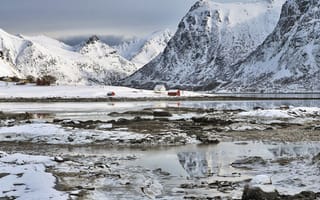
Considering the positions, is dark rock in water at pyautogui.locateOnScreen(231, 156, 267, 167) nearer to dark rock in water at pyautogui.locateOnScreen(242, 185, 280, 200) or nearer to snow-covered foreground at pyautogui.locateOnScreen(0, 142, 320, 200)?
snow-covered foreground at pyautogui.locateOnScreen(0, 142, 320, 200)

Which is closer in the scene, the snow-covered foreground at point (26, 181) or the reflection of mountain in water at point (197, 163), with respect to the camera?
the snow-covered foreground at point (26, 181)

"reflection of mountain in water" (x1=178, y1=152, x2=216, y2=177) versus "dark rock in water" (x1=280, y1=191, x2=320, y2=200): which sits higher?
"dark rock in water" (x1=280, y1=191, x2=320, y2=200)

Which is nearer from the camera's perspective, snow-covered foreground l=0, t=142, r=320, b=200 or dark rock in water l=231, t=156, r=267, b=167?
snow-covered foreground l=0, t=142, r=320, b=200

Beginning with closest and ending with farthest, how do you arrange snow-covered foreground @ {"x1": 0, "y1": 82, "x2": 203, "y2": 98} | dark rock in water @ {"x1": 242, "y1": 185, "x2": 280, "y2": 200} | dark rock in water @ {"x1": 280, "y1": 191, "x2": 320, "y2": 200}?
dark rock in water @ {"x1": 242, "y1": 185, "x2": 280, "y2": 200} → dark rock in water @ {"x1": 280, "y1": 191, "x2": 320, "y2": 200} → snow-covered foreground @ {"x1": 0, "y1": 82, "x2": 203, "y2": 98}

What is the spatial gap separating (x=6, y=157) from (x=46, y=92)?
99802 mm

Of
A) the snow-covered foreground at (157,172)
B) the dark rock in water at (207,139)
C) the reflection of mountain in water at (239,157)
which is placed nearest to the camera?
the snow-covered foreground at (157,172)

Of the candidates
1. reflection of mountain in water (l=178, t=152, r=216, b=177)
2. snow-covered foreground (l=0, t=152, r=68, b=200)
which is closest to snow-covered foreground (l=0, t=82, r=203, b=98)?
reflection of mountain in water (l=178, t=152, r=216, b=177)

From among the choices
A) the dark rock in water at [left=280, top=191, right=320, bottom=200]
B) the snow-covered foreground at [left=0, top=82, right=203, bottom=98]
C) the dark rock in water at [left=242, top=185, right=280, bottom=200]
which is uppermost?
the snow-covered foreground at [left=0, top=82, right=203, bottom=98]

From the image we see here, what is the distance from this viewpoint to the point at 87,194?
53.4 ft

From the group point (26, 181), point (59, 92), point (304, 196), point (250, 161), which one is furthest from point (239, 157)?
point (59, 92)

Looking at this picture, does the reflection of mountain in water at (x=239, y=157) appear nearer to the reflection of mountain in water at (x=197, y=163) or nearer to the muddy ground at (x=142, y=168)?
the reflection of mountain in water at (x=197, y=163)

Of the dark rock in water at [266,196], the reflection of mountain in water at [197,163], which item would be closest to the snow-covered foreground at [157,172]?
the reflection of mountain in water at [197,163]

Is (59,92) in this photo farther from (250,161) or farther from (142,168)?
(250,161)

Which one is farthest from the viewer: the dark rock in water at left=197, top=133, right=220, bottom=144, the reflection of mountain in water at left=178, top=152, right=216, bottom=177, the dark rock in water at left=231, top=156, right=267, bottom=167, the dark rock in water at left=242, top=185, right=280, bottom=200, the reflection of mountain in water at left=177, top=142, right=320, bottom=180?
the dark rock in water at left=197, top=133, right=220, bottom=144
